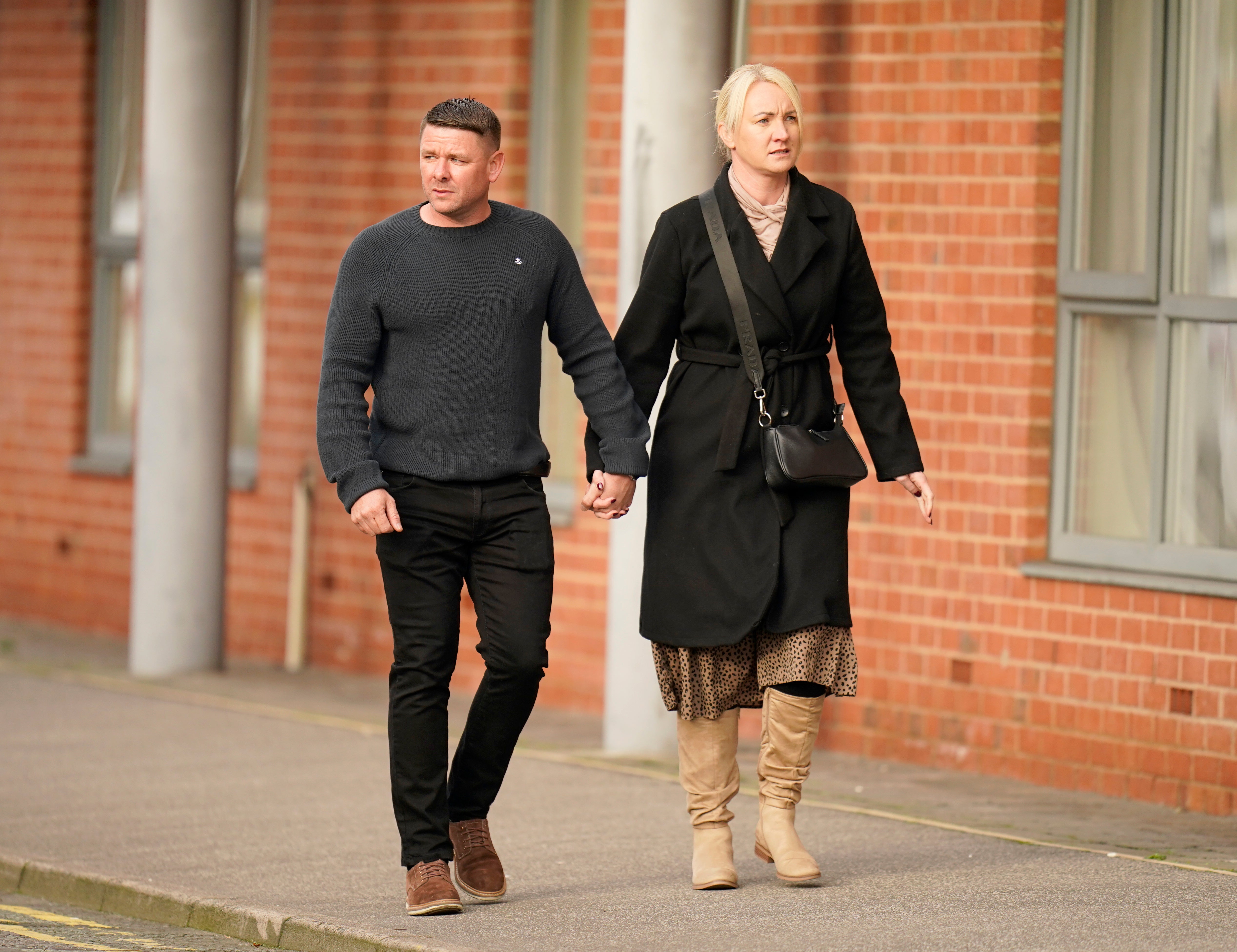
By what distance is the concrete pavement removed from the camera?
5801 mm

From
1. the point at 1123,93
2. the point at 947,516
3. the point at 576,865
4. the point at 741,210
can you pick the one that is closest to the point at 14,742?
the point at 576,865

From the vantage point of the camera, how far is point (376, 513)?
5.73 metres

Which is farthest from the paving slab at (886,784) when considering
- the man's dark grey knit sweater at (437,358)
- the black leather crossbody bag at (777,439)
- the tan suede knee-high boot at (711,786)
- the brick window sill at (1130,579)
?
the man's dark grey knit sweater at (437,358)

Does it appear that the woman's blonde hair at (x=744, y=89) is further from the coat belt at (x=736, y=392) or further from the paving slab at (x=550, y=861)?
the paving slab at (x=550, y=861)

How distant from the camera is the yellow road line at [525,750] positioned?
22.7 ft

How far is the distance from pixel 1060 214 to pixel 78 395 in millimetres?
6220

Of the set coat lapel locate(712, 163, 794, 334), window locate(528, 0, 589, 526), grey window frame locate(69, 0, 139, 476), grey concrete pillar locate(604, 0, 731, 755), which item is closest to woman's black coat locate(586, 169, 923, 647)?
coat lapel locate(712, 163, 794, 334)

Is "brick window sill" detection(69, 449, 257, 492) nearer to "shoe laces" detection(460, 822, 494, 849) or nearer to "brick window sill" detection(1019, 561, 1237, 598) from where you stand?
"brick window sill" detection(1019, 561, 1237, 598)

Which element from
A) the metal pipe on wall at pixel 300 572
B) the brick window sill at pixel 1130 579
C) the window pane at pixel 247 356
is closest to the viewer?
the brick window sill at pixel 1130 579

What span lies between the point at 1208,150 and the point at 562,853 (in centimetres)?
331

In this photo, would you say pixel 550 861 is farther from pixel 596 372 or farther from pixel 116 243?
pixel 116 243

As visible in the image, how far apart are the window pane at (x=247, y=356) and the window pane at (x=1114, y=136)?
4.88 meters

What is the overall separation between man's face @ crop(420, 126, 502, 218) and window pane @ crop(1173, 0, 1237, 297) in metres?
3.12

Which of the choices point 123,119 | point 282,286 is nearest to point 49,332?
point 123,119
